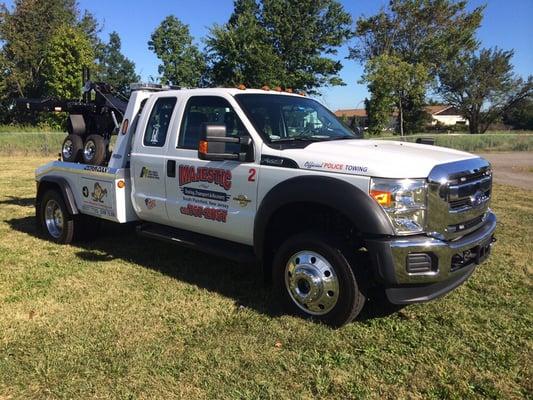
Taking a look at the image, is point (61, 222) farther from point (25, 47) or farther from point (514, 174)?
point (25, 47)

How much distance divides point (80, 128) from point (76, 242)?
156cm

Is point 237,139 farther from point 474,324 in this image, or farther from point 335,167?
point 474,324

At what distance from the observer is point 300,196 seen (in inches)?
161

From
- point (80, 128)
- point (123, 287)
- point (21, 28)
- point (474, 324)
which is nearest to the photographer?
point (474, 324)

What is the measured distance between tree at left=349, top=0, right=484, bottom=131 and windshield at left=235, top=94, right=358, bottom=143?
156 ft

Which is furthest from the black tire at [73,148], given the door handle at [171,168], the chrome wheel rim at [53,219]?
the door handle at [171,168]

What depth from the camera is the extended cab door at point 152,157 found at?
17.7ft

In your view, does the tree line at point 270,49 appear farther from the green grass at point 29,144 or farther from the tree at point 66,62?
the green grass at point 29,144

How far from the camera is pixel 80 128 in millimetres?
6961

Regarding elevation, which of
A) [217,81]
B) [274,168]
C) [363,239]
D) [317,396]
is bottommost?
[317,396]

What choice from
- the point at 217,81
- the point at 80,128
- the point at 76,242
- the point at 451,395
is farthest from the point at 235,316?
the point at 217,81

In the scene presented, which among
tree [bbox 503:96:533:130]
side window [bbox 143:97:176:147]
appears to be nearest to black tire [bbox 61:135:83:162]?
side window [bbox 143:97:176:147]

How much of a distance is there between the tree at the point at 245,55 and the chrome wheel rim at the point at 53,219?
3347cm

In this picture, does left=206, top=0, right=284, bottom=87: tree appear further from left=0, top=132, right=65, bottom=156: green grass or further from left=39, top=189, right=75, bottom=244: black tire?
left=39, top=189, right=75, bottom=244: black tire
